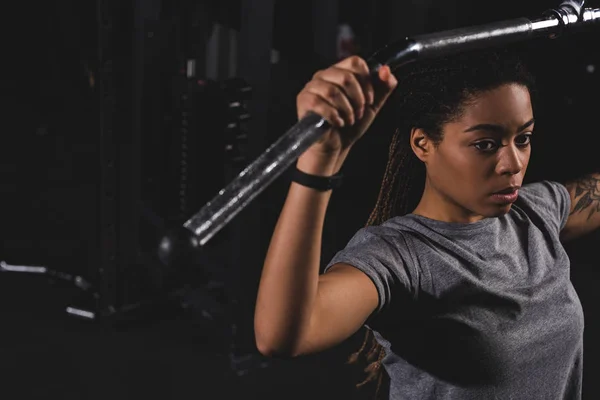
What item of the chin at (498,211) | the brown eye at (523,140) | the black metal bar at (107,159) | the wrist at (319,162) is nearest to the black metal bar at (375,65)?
the wrist at (319,162)

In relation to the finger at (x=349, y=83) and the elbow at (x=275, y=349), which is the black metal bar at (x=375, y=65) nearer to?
the finger at (x=349, y=83)

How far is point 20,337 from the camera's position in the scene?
142 inches

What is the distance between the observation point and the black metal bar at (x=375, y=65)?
0.70 metres

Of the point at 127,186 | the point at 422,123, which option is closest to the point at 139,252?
the point at 127,186

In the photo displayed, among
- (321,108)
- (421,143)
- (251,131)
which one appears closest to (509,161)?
(421,143)

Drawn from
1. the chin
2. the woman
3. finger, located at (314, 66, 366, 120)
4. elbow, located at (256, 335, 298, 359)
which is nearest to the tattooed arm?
the woman

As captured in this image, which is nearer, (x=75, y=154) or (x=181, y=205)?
(x=181, y=205)

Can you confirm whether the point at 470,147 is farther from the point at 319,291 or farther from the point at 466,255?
the point at 319,291

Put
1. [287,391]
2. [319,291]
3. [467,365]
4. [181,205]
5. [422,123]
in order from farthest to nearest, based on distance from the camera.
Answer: [181,205], [287,391], [422,123], [467,365], [319,291]

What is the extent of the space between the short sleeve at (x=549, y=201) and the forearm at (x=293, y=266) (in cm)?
74

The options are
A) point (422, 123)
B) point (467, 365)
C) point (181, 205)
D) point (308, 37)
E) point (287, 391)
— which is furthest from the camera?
point (308, 37)

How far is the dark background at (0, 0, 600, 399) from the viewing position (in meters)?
3.23

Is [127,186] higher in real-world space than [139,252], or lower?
higher

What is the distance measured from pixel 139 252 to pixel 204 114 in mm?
1198
